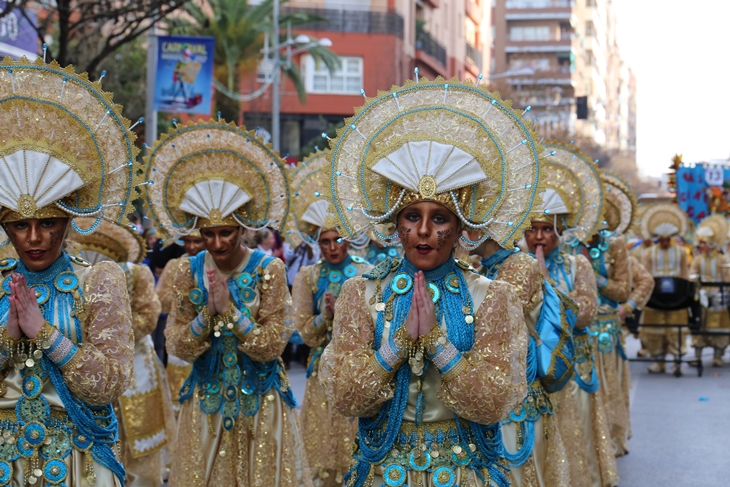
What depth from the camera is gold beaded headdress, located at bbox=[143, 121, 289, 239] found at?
6.38m

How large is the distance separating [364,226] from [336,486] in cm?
449

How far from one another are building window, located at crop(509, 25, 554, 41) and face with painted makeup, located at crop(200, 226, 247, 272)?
84954 mm

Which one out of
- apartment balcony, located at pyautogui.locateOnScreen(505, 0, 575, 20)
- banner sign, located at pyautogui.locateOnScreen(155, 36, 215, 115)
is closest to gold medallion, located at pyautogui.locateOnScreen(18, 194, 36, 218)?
banner sign, located at pyautogui.locateOnScreen(155, 36, 215, 115)

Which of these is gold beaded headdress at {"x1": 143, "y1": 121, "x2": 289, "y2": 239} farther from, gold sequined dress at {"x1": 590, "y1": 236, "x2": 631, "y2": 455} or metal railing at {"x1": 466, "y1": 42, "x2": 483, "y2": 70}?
metal railing at {"x1": 466, "y1": 42, "x2": 483, "y2": 70}

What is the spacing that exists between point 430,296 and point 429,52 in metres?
44.3

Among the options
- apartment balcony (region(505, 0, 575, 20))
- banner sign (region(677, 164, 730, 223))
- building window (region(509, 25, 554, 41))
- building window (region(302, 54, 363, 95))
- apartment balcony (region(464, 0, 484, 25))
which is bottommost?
banner sign (region(677, 164, 730, 223))

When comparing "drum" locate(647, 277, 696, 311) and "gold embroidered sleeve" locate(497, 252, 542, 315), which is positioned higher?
"gold embroidered sleeve" locate(497, 252, 542, 315)

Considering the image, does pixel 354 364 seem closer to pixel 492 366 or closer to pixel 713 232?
pixel 492 366

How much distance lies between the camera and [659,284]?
48.5ft

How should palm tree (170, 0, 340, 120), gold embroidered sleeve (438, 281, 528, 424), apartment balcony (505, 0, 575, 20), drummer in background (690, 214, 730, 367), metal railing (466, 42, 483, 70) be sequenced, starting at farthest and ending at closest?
apartment balcony (505, 0, 575, 20)
metal railing (466, 42, 483, 70)
palm tree (170, 0, 340, 120)
drummer in background (690, 214, 730, 367)
gold embroidered sleeve (438, 281, 528, 424)

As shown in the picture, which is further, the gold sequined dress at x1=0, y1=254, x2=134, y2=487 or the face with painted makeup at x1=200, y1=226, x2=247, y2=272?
the face with painted makeup at x1=200, y1=226, x2=247, y2=272

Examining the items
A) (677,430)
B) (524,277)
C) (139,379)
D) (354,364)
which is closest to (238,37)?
(677,430)

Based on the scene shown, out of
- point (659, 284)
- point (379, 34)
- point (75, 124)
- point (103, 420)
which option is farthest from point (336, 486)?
point (379, 34)

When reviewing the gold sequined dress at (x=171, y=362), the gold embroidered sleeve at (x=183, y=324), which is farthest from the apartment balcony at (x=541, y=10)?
the gold embroidered sleeve at (x=183, y=324)
